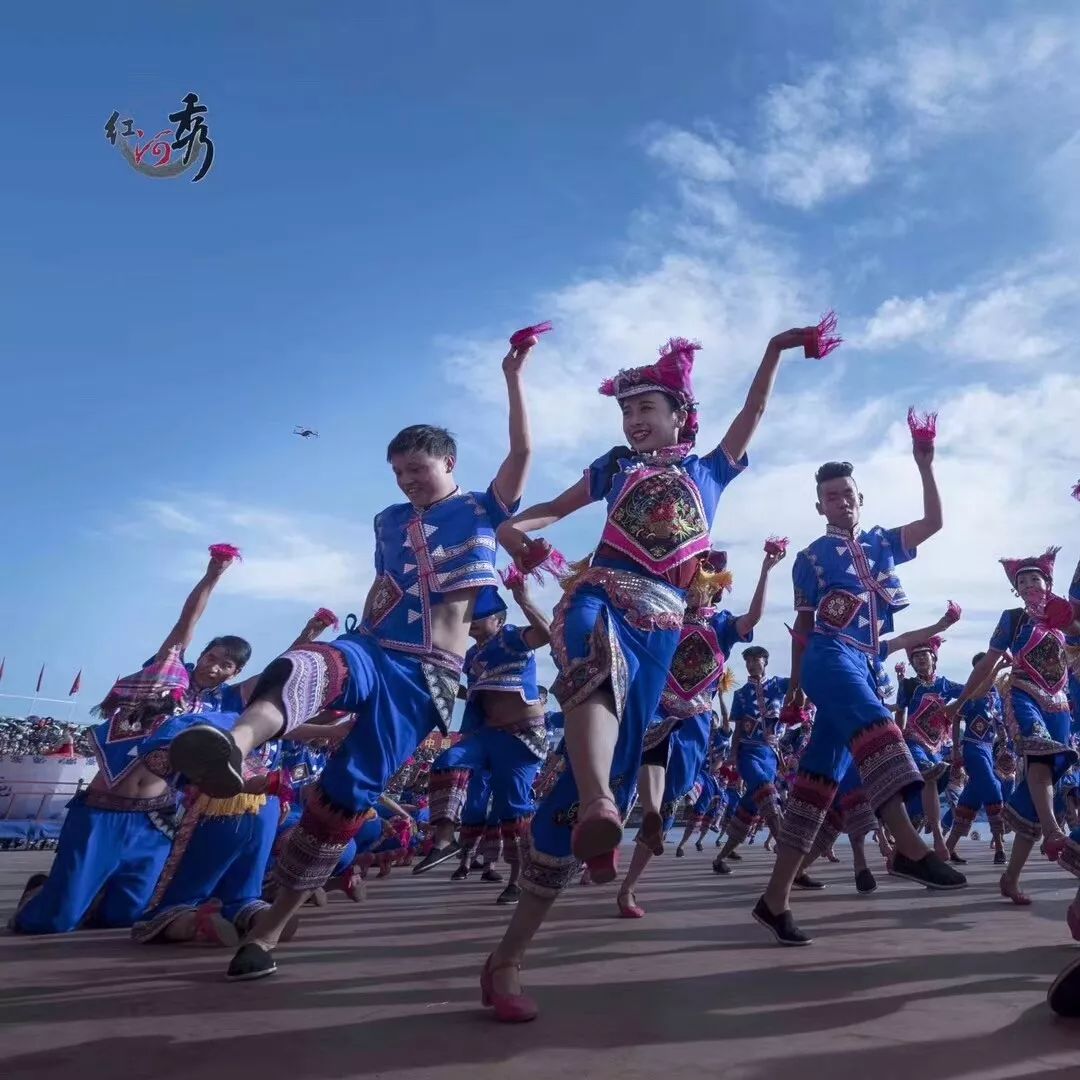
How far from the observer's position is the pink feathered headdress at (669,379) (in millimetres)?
3312

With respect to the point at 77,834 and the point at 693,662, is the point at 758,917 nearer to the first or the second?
the point at 693,662

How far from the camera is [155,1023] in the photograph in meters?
2.28

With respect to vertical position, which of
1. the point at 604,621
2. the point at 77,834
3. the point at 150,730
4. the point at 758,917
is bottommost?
the point at 758,917

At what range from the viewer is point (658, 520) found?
291 centimetres

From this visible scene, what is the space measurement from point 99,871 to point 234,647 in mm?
1438

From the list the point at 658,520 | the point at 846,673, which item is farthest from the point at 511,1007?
the point at 846,673

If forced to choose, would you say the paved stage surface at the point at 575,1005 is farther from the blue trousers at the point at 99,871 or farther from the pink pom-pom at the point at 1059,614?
the pink pom-pom at the point at 1059,614

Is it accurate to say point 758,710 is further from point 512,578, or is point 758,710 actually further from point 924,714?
point 512,578

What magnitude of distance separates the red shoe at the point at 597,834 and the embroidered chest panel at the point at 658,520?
91cm

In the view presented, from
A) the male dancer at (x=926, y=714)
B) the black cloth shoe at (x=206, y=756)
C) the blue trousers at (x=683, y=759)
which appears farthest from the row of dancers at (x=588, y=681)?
the male dancer at (x=926, y=714)

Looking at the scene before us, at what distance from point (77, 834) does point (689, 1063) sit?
11.0ft

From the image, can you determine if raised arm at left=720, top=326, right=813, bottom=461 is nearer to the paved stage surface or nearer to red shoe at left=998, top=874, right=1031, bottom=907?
the paved stage surface

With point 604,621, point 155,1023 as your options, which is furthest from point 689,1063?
Result: point 155,1023

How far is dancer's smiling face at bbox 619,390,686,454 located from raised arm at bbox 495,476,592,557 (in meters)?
0.24
